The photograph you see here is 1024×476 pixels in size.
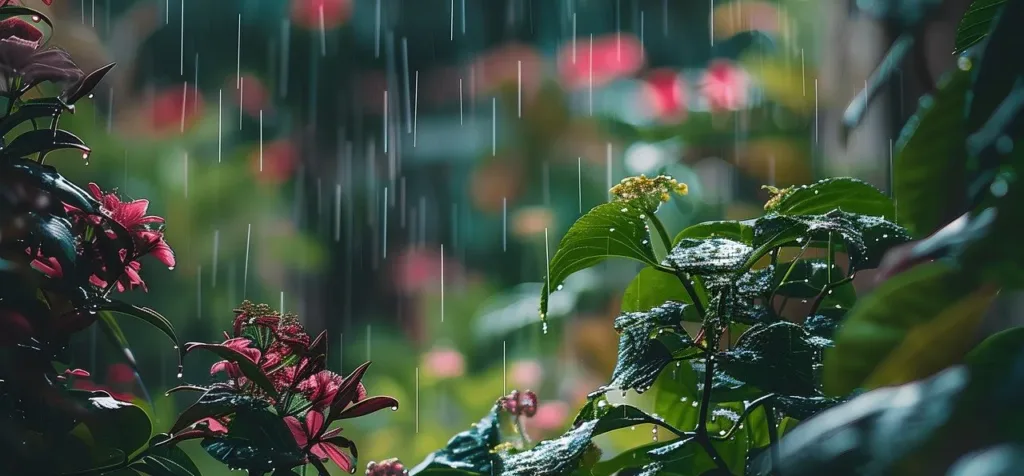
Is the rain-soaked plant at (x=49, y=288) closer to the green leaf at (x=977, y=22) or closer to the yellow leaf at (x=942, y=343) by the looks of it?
the yellow leaf at (x=942, y=343)

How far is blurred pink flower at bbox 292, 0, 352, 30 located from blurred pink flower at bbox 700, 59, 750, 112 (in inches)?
34.9

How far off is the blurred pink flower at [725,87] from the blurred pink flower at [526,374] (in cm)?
66

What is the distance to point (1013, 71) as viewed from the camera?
0.91 feet

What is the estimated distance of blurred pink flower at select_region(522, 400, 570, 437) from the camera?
1400 millimetres

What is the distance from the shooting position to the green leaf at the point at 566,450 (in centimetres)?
45

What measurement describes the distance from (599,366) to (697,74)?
0.86 meters

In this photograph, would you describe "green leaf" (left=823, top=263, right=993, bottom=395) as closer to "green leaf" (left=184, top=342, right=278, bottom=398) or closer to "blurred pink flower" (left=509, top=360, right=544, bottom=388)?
"green leaf" (left=184, top=342, right=278, bottom=398)

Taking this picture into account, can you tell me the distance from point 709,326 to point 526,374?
131 cm

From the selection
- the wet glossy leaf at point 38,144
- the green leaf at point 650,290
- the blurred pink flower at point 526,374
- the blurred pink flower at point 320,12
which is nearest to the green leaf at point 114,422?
the wet glossy leaf at point 38,144

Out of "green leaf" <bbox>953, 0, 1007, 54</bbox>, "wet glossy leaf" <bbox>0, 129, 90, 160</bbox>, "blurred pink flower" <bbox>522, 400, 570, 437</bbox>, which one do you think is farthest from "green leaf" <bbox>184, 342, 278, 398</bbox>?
"blurred pink flower" <bbox>522, 400, 570, 437</bbox>

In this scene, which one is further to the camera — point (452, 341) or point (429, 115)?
point (429, 115)

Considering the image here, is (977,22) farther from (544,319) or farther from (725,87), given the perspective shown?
(725,87)

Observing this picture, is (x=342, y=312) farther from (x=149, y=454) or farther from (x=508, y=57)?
(x=149, y=454)

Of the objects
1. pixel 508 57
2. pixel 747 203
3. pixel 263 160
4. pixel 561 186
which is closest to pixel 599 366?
pixel 747 203
